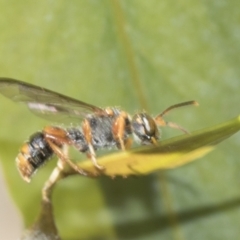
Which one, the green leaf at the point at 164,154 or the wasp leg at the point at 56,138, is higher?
the green leaf at the point at 164,154

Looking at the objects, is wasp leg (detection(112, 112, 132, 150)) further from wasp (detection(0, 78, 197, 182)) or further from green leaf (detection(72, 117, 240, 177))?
green leaf (detection(72, 117, 240, 177))

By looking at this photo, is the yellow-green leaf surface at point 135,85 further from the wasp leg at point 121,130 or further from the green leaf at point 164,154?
the green leaf at point 164,154

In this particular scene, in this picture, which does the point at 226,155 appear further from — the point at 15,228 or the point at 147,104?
the point at 15,228

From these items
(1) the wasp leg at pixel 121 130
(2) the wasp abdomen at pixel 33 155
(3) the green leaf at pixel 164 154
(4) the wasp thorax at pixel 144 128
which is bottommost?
(1) the wasp leg at pixel 121 130

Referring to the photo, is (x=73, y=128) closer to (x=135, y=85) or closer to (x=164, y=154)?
(x=135, y=85)

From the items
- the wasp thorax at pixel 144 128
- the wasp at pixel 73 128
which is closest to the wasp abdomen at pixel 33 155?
the wasp at pixel 73 128

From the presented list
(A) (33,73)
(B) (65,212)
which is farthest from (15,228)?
(A) (33,73)

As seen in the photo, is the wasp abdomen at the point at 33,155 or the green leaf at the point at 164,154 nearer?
the green leaf at the point at 164,154
